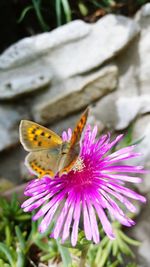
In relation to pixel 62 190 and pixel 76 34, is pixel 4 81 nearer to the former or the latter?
pixel 76 34

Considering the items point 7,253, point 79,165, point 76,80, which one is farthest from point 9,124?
point 79,165

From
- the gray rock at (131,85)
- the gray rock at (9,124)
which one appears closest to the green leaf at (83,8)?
the gray rock at (131,85)

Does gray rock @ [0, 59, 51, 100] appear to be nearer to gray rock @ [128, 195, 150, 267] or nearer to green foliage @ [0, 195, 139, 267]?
green foliage @ [0, 195, 139, 267]

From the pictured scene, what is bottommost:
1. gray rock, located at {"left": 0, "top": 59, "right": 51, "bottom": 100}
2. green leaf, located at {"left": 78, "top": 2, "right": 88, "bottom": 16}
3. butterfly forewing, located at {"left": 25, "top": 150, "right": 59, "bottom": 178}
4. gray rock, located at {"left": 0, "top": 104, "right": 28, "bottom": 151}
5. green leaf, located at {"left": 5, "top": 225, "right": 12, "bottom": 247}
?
green leaf, located at {"left": 5, "top": 225, "right": 12, "bottom": 247}

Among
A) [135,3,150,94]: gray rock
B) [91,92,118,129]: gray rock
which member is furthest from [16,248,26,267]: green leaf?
[135,3,150,94]: gray rock

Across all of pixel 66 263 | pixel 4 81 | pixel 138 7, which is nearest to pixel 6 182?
pixel 4 81

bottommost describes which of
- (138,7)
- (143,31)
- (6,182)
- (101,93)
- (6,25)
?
(6,182)
